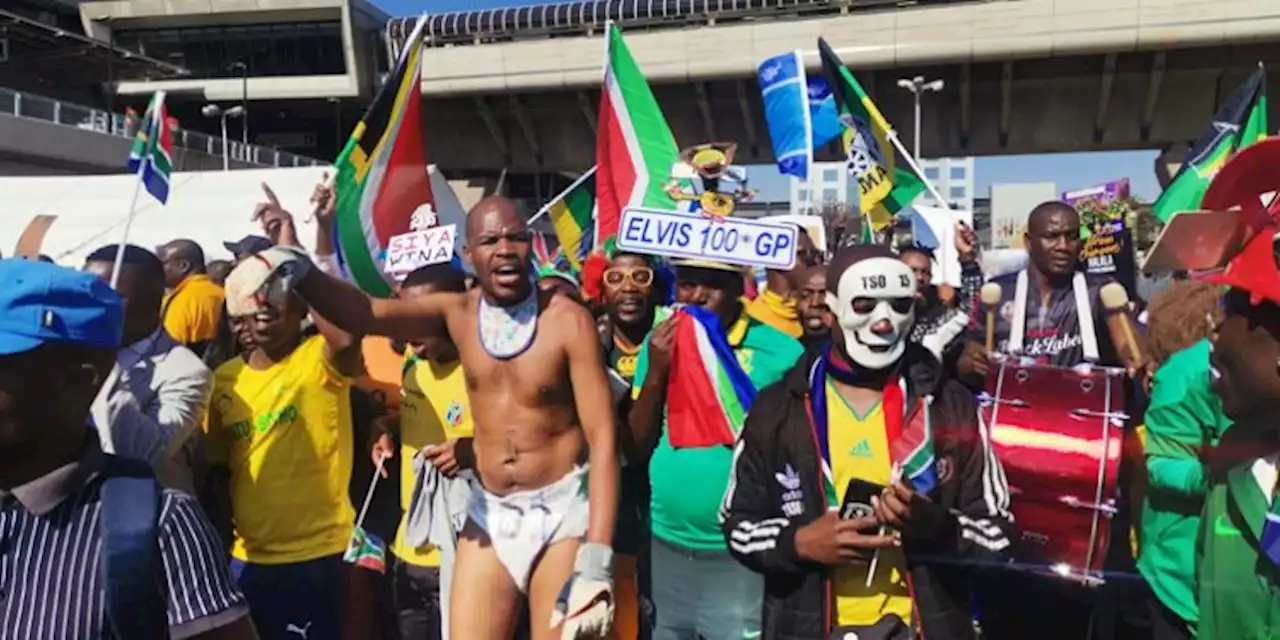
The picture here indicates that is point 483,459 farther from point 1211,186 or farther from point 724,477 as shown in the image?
point 1211,186

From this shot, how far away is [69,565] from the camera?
1872mm

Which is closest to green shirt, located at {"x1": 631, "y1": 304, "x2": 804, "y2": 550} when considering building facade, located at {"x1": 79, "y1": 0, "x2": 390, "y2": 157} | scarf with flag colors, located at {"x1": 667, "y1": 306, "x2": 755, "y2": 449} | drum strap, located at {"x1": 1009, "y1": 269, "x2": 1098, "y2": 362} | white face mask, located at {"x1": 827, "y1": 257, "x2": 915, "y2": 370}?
scarf with flag colors, located at {"x1": 667, "y1": 306, "x2": 755, "y2": 449}

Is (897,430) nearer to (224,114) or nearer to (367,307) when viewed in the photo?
(367,307)

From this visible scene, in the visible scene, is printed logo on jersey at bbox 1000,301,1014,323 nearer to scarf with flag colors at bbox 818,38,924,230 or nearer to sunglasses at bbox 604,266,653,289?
scarf with flag colors at bbox 818,38,924,230

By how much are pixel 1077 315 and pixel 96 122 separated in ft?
100

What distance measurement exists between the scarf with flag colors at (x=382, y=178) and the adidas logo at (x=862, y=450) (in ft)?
8.71

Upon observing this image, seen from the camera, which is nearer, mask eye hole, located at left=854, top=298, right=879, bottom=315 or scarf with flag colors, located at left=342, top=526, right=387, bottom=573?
mask eye hole, located at left=854, top=298, right=879, bottom=315

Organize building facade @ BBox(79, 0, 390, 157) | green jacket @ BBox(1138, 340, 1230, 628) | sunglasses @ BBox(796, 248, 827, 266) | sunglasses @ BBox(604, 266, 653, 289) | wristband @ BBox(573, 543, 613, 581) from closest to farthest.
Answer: wristband @ BBox(573, 543, 613, 581) < green jacket @ BBox(1138, 340, 1230, 628) < sunglasses @ BBox(604, 266, 653, 289) < sunglasses @ BBox(796, 248, 827, 266) < building facade @ BBox(79, 0, 390, 157)

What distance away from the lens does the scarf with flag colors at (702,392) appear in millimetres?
4309

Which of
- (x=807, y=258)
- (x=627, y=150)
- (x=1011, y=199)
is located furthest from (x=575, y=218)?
(x=1011, y=199)

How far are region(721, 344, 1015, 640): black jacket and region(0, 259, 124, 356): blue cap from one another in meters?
1.85

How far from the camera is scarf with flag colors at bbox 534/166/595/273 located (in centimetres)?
827

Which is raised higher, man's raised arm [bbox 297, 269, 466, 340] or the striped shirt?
man's raised arm [bbox 297, 269, 466, 340]

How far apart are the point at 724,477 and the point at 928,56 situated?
2607 centimetres
